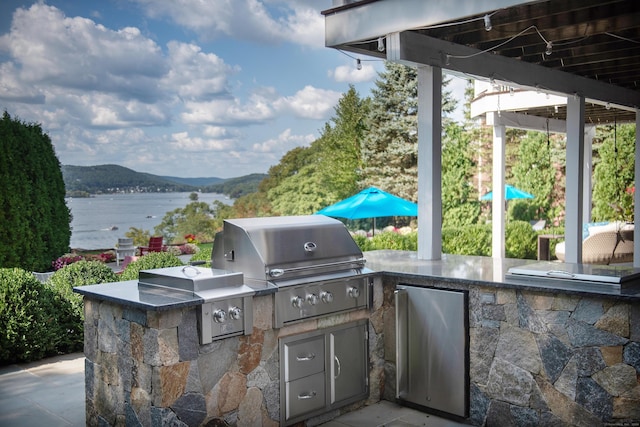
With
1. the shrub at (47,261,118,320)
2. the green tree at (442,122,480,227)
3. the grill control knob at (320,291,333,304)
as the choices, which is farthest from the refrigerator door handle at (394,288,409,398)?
the green tree at (442,122,480,227)

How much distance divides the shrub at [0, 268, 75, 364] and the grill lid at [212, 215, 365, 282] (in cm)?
217

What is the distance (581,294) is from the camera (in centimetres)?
301

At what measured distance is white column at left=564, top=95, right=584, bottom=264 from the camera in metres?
5.93

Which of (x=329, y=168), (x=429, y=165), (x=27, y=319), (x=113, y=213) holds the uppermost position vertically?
(x=329, y=168)

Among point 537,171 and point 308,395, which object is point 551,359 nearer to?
point 308,395

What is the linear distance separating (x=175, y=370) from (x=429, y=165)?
251cm

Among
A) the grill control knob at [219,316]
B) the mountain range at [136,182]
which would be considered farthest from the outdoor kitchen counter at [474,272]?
the mountain range at [136,182]

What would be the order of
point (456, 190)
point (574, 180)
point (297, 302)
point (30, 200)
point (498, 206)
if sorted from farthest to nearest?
point (456, 190) → point (30, 200) → point (498, 206) → point (574, 180) → point (297, 302)

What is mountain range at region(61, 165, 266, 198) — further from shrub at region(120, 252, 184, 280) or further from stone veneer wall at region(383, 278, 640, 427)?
stone veneer wall at region(383, 278, 640, 427)

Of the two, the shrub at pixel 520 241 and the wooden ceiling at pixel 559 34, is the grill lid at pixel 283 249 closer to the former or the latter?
the wooden ceiling at pixel 559 34

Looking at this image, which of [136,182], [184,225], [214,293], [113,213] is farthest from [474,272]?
[136,182]

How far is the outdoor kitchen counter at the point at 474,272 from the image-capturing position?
2990 mm

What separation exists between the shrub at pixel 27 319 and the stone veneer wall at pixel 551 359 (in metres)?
3.26

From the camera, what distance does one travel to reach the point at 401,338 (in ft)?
12.4
